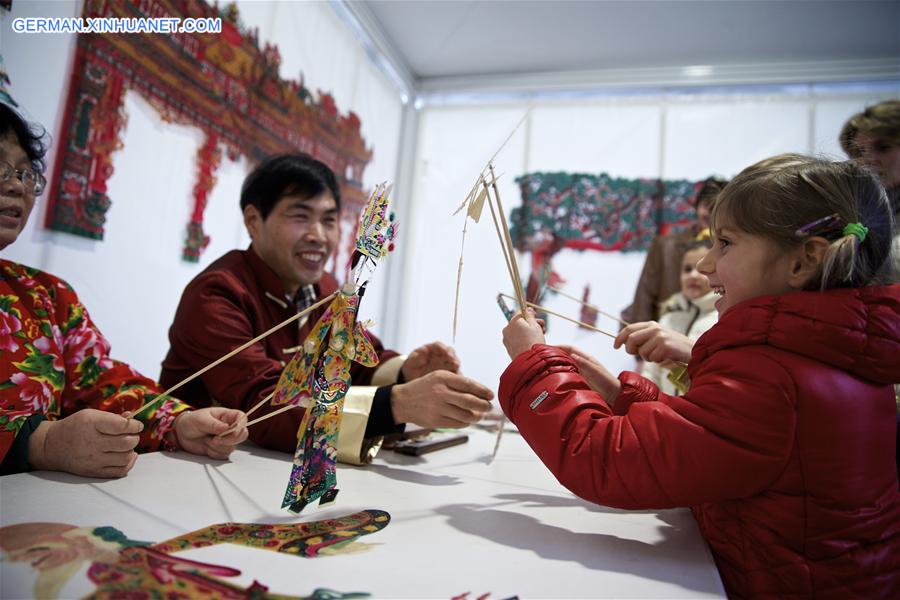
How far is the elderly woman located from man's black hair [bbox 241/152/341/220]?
0.56 m

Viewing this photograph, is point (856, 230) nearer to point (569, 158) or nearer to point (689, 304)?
point (689, 304)

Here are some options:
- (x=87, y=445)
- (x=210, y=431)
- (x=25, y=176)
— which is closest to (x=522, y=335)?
(x=210, y=431)

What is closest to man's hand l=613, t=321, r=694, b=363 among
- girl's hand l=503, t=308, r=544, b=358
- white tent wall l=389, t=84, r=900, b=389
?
girl's hand l=503, t=308, r=544, b=358

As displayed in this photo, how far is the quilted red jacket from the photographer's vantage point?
25.7 inches

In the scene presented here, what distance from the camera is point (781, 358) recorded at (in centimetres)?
69

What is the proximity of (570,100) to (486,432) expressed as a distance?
301 centimetres

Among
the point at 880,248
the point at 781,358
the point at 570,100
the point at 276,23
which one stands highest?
the point at 570,100

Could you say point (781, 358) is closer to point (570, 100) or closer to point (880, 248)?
point (880, 248)

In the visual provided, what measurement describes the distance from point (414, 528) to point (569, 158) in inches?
139

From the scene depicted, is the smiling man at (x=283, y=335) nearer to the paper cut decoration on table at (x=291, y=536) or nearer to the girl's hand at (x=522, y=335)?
the girl's hand at (x=522, y=335)

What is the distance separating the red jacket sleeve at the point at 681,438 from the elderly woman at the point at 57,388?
58cm

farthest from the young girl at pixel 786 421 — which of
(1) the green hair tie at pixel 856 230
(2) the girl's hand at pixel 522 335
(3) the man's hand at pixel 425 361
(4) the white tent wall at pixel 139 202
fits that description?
(4) the white tent wall at pixel 139 202

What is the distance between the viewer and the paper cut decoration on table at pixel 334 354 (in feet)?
2.68

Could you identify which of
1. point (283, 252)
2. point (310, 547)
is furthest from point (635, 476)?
point (283, 252)
